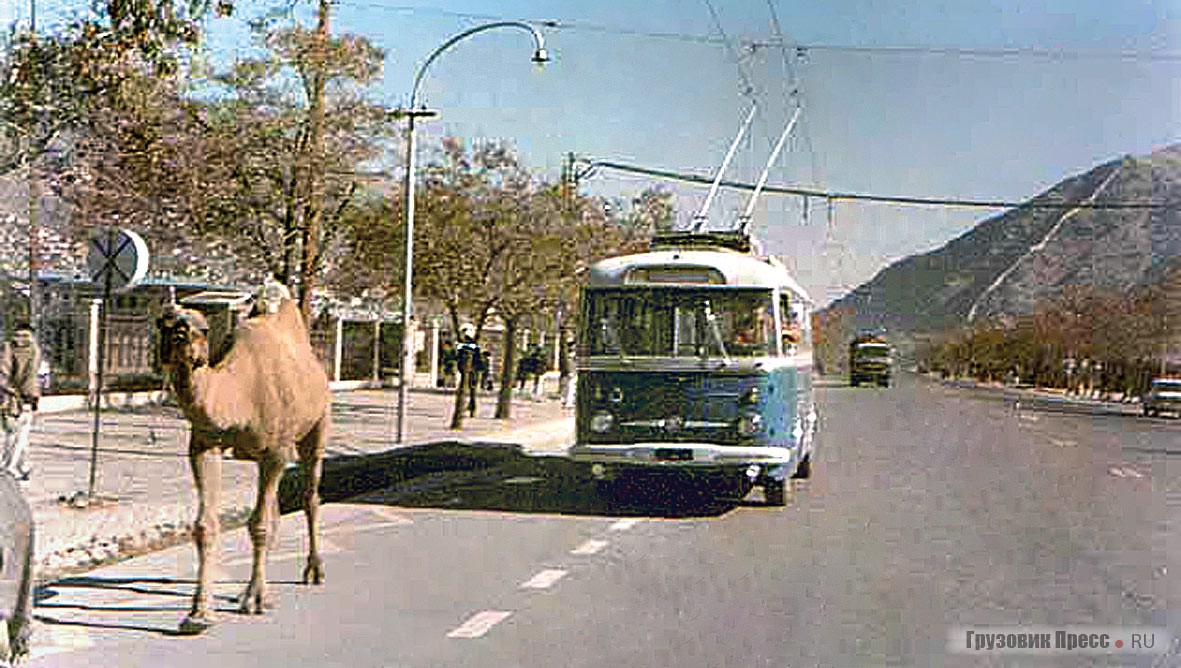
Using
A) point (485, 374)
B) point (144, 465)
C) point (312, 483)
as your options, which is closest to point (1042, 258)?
point (485, 374)

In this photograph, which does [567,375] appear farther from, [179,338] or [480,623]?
[179,338]

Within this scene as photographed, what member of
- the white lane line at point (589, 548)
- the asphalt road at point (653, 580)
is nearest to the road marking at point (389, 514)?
the asphalt road at point (653, 580)

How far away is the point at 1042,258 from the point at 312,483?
377 feet

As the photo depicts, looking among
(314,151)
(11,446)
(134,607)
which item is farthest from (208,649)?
(314,151)

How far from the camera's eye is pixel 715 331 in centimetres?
1686

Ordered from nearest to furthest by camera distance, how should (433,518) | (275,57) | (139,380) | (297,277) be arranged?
(433,518), (275,57), (297,277), (139,380)

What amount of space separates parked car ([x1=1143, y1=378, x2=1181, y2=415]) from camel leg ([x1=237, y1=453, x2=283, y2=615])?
54843mm

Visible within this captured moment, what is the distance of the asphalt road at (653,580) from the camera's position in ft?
29.4

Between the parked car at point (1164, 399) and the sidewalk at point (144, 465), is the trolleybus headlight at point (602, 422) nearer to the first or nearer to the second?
the sidewalk at point (144, 465)

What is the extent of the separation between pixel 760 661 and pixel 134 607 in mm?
4195

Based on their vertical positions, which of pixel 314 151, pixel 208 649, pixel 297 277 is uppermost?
pixel 314 151

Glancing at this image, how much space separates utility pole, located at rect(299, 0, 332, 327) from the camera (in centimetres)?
2428

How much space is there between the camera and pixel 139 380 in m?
32.2

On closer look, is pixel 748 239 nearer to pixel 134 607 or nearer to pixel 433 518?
pixel 433 518
